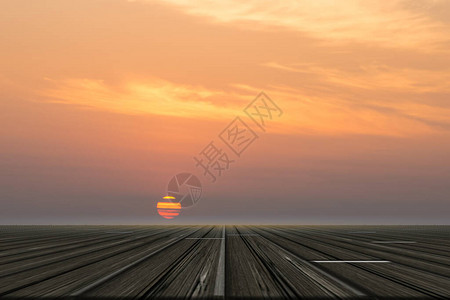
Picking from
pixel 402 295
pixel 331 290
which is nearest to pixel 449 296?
pixel 402 295

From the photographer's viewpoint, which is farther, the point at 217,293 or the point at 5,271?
the point at 5,271

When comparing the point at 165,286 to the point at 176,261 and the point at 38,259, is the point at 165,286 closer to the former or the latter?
the point at 176,261

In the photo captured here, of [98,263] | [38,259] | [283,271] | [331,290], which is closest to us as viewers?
[331,290]

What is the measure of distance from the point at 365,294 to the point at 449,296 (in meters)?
1.40

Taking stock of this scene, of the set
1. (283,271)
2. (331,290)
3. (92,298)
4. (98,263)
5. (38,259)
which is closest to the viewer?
(92,298)

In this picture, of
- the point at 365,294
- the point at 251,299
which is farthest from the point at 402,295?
the point at 251,299

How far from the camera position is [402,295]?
8.38 meters

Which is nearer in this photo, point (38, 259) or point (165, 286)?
point (165, 286)

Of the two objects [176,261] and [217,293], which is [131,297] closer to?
[217,293]

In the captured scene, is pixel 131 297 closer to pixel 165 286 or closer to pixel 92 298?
pixel 92 298

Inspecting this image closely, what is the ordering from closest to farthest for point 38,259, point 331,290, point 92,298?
1. point 92,298
2. point 331,290
3. point 38,259

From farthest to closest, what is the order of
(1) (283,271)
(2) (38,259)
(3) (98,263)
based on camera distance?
(2) (38,259), (3) (98,263), (1) (283,271)

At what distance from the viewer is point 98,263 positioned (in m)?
13.5

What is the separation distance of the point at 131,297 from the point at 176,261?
245 inches
